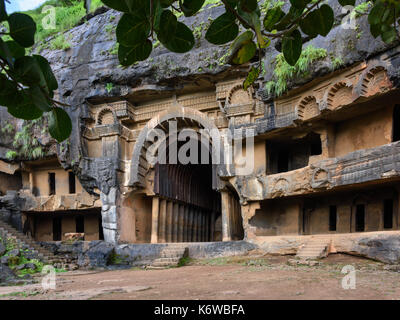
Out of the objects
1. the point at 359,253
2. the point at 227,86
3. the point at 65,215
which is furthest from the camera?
the point at 65,215

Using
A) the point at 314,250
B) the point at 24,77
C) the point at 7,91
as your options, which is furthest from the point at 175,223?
the point at 24,77

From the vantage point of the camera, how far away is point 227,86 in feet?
49.2

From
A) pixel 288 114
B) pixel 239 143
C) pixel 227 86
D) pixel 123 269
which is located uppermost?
pixel 227 86

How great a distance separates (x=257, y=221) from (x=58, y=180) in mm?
12266

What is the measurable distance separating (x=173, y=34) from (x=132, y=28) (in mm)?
223

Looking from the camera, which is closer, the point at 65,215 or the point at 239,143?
the point at 239,143

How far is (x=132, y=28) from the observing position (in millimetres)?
1586

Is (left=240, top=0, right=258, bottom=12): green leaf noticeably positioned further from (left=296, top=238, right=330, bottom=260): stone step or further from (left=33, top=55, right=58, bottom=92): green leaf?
(left=296, top=238, right=330, bottom=260): stone step

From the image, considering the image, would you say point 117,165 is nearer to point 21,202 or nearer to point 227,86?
point 227,86

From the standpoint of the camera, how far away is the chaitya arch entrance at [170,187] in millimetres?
15664

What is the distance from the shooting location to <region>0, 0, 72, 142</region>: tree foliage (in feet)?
4.61

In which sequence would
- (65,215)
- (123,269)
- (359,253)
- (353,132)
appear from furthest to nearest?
(65,215), (123,269), (353,132), (359,253)

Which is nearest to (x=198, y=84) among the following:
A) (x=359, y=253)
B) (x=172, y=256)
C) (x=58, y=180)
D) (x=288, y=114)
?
(x=288, y=114)

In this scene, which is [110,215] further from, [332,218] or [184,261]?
[332,218]
